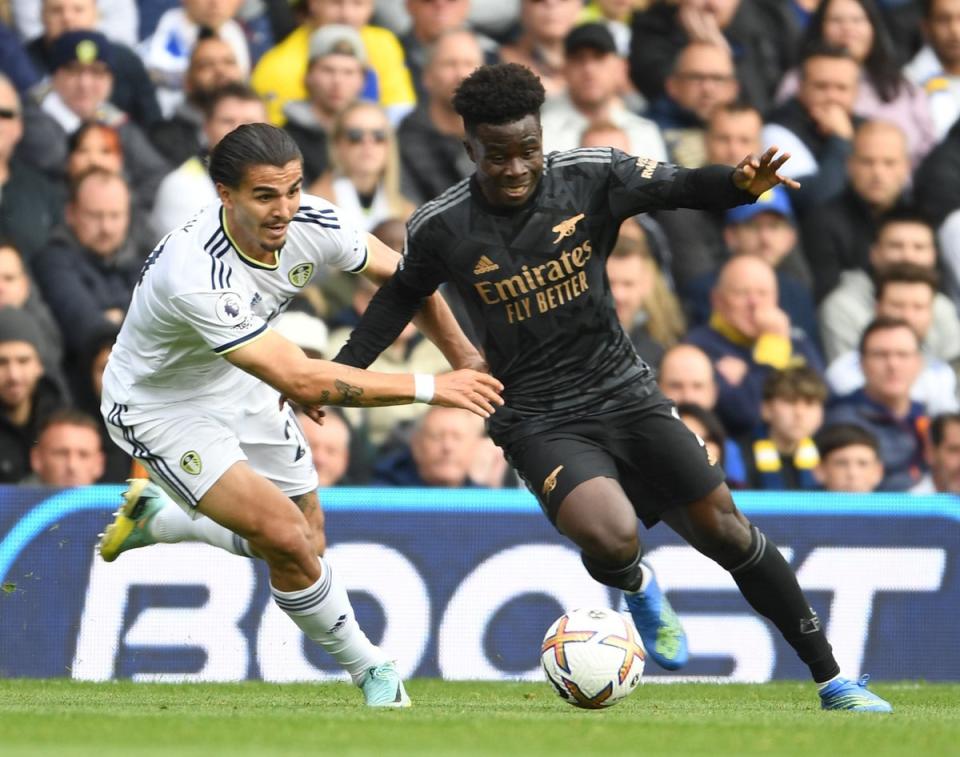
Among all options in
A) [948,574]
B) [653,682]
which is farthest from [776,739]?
[948,574]

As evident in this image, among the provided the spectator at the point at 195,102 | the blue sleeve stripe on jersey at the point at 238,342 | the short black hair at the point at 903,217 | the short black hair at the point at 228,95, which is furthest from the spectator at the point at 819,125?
the blue sleeve stripe on jersey at the point at 238,342

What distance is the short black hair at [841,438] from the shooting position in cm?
1112

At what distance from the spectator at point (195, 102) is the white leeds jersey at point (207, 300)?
424cm

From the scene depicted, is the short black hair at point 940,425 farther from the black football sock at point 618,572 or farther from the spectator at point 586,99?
the black football sock at point 618,572

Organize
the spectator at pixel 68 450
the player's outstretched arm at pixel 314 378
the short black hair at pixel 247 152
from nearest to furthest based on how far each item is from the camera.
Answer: the player's outstretched arm at pixel 314 378
the short black hair at pixel 247 152
the spectator at pixel 68 450

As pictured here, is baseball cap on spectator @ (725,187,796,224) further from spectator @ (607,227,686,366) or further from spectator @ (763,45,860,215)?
spectator @ (607,227,686,366)

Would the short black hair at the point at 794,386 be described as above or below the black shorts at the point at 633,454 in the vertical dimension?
below

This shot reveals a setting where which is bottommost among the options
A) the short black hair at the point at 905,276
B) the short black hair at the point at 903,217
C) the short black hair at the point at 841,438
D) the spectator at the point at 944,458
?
the spectator at the point at 944,458

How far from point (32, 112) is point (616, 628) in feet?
20.2

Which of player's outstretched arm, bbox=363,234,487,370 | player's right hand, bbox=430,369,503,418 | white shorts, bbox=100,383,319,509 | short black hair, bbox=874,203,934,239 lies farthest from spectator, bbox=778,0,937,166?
player's right hand, bbox=430,369,503,418

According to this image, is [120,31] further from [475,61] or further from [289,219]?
[289,219]

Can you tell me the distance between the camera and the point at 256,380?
8.22 m

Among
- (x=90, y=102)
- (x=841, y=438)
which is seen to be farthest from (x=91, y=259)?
(x=841, y=438)

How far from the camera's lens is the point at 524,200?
24.5 feet
